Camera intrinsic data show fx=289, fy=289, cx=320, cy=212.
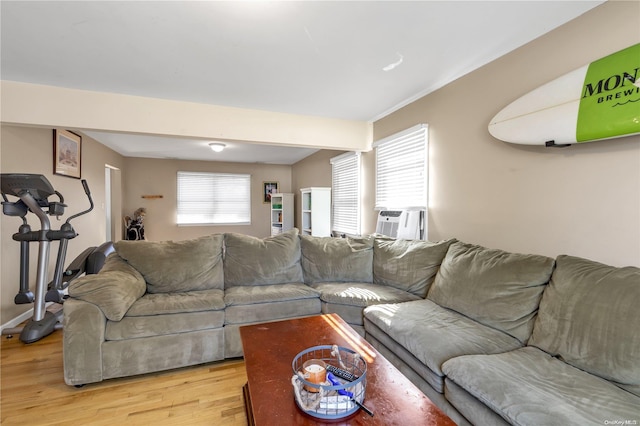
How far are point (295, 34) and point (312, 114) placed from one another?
1.74 m

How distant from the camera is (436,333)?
1693mm

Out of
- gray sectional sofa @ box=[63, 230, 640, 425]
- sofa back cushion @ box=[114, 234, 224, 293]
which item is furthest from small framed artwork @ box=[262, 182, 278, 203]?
sofa back cushion @ box=[114, 234, 224, 293]

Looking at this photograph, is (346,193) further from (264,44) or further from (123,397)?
(123,397)

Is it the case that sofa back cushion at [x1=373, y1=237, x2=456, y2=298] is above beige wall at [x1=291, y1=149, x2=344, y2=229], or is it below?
below

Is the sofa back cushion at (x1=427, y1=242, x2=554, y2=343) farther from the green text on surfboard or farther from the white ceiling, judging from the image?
the white ceiling

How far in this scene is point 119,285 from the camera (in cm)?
207

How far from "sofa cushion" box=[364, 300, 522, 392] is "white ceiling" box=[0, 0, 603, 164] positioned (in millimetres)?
1921

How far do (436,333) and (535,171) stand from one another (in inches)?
52.7

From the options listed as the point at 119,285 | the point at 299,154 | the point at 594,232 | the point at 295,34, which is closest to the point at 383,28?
the point at 295,34

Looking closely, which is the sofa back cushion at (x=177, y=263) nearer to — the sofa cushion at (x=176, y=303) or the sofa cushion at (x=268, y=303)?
the sofa cushion at (x=176, y=303)

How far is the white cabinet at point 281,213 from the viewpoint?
20.9 feet

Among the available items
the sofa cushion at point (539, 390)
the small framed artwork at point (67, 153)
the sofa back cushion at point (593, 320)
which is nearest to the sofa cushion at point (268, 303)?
the sofa cushion at point (539, 390)

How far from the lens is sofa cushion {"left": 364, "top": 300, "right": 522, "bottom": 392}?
154cm

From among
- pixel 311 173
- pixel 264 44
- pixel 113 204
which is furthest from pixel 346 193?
pixel 113 204
